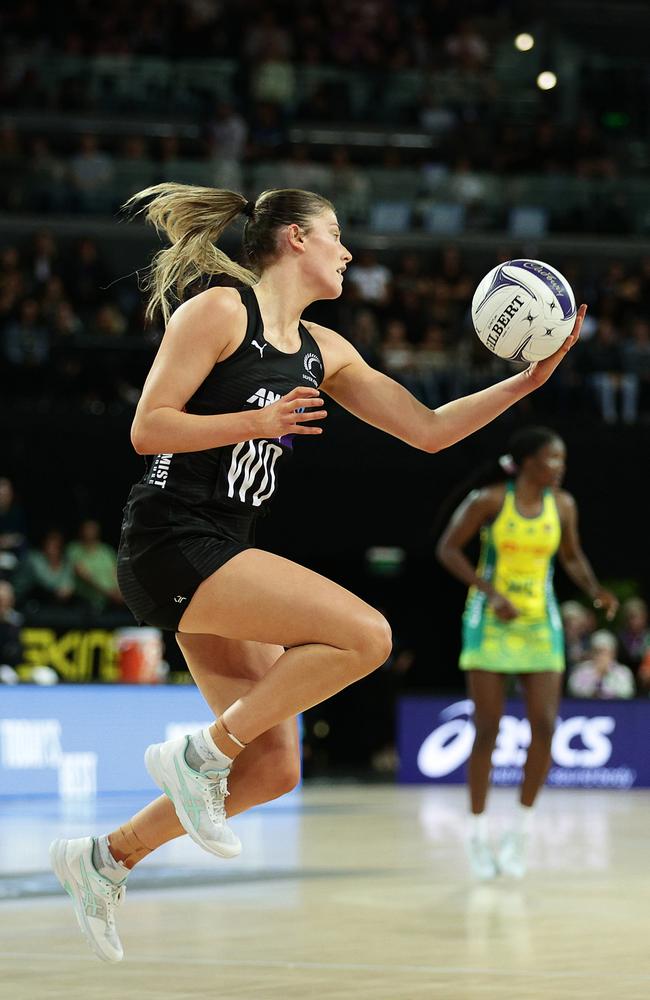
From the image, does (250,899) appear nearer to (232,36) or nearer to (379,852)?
(379,852)

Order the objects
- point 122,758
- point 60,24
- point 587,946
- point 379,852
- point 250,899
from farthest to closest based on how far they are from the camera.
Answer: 1. point 60,24
2. point 122,758
3. point 379,852
4. point 250,899
5. point 587,946

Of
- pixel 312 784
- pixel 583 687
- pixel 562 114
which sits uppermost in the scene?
pixel 562 114


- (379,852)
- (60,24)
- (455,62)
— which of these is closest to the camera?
(379,852)

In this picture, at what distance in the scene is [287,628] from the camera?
14.3ft

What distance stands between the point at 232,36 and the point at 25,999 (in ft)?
61.1

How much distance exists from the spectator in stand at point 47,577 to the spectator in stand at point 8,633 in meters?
1.22

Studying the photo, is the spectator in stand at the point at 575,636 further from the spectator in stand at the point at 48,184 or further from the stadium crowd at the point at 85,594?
the spectator in stand at the point at 48,184

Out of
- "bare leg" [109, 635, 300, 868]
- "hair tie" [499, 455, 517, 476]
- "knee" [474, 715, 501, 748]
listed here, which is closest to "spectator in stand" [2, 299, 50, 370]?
"hair tie" [499, 455, 517, 476]

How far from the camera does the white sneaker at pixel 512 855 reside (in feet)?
24.4

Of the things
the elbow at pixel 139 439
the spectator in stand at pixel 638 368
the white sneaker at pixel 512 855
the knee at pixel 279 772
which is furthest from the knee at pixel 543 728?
the spectator in stand at pixel 638 368

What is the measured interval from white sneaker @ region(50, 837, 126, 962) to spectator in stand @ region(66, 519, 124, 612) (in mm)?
10076

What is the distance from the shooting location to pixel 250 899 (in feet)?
21.6

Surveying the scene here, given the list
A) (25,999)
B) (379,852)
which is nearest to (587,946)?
(25,999)

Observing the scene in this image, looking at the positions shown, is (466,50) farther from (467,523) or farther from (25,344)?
(467,523)
